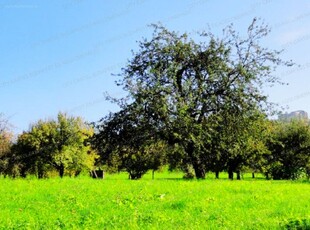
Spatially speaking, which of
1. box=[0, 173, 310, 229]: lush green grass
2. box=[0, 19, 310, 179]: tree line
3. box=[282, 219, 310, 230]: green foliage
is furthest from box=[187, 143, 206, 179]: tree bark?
box=[282, 219, 310, 230]: green foliage

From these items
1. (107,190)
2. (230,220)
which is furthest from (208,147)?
→ (230,220)

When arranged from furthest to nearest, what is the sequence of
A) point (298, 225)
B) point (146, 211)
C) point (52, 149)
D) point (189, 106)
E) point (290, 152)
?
point (52, 149), point (290, 152), point (189, 106), point (146, 211), point (298, 225)

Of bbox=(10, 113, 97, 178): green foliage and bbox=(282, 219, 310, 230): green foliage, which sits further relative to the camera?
bbox=(10, 113, 97, 178): green foliage

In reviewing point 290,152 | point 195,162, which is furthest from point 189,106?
point 290,152

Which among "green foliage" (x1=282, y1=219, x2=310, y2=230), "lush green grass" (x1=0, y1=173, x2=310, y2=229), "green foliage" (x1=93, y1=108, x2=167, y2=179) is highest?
"green foliage" (x1=93, y1=108, x2=167, y2=179)

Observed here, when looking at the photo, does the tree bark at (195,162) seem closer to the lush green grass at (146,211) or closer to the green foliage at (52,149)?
the lush green grass at (146,211)

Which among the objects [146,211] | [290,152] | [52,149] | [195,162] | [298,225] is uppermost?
[52,149]

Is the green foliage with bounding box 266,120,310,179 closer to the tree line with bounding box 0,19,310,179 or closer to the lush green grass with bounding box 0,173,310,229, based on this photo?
the tree line with bounding box 0,19,310,179

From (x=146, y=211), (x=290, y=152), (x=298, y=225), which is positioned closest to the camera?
(x=298, y=225)

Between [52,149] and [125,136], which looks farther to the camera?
[52,149]

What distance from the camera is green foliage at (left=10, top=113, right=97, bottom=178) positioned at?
79.6 meters

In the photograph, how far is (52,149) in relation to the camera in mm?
79500

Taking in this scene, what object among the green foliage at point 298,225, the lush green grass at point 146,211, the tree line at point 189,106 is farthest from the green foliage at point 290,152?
the green foliage at point 298,225

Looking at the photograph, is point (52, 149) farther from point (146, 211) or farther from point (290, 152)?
point (146, 211)
